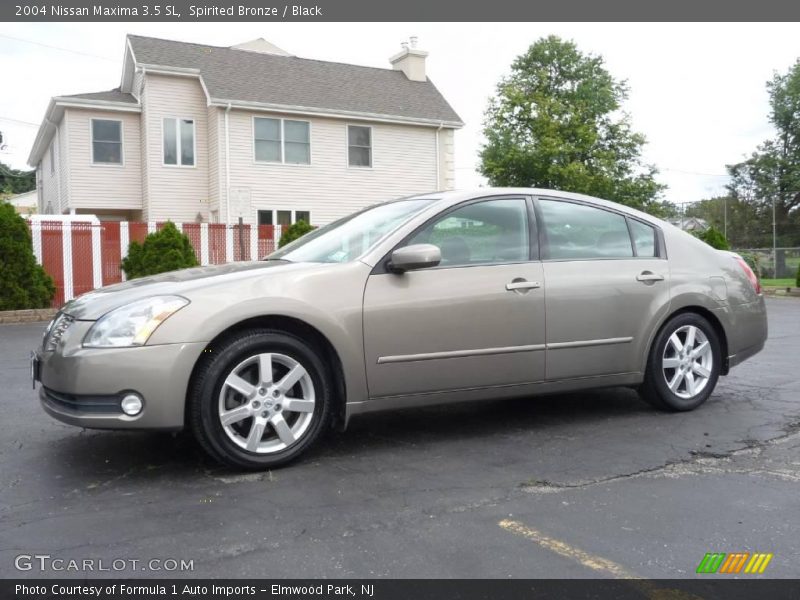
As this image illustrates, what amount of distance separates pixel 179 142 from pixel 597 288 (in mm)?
20000

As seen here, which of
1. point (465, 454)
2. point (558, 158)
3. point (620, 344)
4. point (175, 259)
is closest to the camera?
point (465, 454)

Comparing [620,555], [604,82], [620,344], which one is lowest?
[620,555]

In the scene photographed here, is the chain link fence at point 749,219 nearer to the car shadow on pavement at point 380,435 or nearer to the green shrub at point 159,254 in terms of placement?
the green shrub at point 159,254

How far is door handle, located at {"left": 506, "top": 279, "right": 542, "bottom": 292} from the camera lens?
479cm

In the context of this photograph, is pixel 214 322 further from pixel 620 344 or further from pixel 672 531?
pixel 620 344

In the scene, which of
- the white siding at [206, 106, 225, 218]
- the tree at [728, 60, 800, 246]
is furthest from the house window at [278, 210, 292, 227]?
the tree at [728, 60, 800, 246]

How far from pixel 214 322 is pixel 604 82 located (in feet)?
141

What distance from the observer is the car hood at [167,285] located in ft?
13.3

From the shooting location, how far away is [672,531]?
3262 mm

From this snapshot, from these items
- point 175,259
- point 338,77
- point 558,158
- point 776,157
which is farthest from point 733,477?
point 776,157

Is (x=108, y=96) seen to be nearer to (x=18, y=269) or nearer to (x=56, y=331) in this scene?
(x=18, y=269)

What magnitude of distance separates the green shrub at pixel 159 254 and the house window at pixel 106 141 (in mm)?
8559

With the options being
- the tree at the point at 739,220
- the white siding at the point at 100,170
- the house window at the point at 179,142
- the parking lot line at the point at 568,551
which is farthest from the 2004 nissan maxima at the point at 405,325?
the tree at the point at 739,220

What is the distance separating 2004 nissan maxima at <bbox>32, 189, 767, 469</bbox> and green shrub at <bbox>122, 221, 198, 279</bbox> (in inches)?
419
